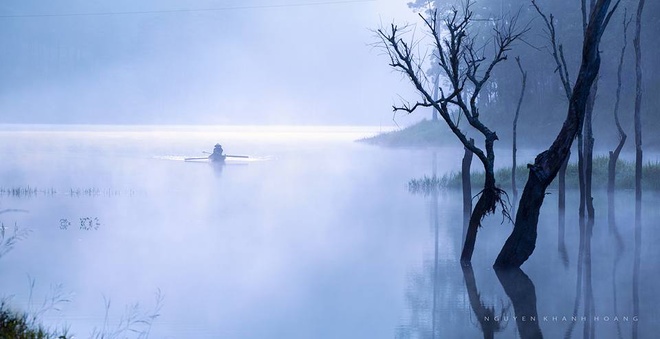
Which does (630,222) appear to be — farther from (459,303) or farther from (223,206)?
(223,206)

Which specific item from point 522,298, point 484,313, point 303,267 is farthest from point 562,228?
point 484,313

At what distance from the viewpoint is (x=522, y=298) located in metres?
13.5

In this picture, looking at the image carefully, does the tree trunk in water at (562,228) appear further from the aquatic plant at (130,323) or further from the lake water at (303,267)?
the aquatic plant at (130,323)

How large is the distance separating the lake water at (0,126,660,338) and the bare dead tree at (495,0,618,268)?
1149mm

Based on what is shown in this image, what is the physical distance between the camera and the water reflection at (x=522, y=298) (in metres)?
11.5

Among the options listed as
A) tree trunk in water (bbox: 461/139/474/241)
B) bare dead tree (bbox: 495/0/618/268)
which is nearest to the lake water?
tree trunk in water (bbox: 461/139/474/241)

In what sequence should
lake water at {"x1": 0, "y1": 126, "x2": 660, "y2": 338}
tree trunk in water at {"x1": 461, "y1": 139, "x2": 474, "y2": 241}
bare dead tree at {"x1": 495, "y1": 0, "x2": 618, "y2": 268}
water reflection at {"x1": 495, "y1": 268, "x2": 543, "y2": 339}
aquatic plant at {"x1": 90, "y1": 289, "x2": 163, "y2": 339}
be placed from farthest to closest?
tree trunk in water at {"x1": 461, "y1": 139, "x2": 474, "y2": 241} < bare dead tree at {"x1": 495, "y1": 0, "x2": 618, "y2": 268} < lake water at {"x1": 0, "y1": 126, "x2": 660, "y2": 338} < water reflection at {"x1": 495, "y1": 268, "x2": 543, "y2": 339} < aquatic plant at {"x1": 90, "y1": 289, "x2": 163, "y2": 339}

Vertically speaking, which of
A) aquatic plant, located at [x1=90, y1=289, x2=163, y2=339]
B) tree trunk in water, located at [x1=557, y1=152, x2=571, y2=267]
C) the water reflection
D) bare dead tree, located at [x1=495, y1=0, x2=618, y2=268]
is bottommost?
aquatic plant, located at [x1=90, y1=289, x2=163, y2=339]

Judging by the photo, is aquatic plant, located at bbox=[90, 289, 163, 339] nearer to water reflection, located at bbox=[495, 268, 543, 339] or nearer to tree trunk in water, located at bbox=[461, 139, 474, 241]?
water reflection, located at bbox=[495, 268, 543, 339]

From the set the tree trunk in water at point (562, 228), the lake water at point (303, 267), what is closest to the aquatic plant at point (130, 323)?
the lake water at point (303, 267)

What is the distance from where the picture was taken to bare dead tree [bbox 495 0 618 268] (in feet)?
45.1

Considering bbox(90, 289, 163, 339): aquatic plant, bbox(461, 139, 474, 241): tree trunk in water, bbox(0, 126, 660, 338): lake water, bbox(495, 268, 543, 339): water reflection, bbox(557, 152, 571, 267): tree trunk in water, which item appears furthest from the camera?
bbox(461, 139, 474, 241): tree trunk in water

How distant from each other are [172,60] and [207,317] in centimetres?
18376

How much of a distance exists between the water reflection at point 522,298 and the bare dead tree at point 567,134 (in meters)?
0.75
